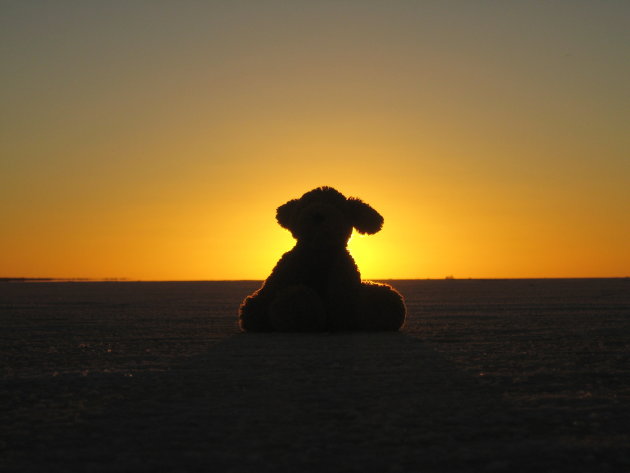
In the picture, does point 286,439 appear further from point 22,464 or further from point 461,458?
point 22,464

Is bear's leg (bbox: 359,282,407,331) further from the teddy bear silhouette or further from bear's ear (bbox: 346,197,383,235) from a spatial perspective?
bear's ear (bbox: 346,197,383,235)

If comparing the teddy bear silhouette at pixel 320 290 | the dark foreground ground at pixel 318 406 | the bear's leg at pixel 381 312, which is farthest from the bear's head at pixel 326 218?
the dark foreground ground at pixel 318 406

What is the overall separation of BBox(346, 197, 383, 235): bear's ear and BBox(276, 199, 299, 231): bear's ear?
1.89 feet

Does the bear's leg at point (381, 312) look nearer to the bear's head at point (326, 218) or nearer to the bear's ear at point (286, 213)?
the bear's head at point (326, 218)

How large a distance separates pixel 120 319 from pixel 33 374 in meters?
4.41

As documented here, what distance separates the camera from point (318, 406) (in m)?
2.59

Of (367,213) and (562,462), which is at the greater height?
(367,213)

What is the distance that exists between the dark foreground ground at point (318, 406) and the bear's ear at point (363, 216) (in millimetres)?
2277

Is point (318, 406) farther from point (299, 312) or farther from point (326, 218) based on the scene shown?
point (326, 218)

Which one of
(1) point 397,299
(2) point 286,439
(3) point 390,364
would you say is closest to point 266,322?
(1) point 397,299

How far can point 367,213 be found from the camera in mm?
7211

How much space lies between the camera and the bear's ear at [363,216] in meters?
7.21

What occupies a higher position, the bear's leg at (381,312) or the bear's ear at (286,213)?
the bear's ear at (286,213)

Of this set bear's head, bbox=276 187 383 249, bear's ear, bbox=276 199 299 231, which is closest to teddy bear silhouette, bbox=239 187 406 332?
bear's head, bbox=276 187 383 249
